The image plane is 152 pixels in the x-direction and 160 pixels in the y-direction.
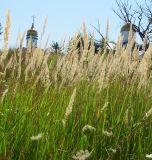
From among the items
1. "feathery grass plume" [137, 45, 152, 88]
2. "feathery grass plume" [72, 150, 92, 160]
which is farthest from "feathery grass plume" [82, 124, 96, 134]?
"feathery grass plume" [137, 45, 152, 88]

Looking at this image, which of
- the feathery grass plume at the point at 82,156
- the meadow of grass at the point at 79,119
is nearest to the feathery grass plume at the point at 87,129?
the meadow of grass at the point at 79,119

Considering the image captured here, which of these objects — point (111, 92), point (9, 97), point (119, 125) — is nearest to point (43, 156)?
point (119, 125)

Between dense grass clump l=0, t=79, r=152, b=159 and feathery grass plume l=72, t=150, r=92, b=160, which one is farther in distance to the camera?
dense grass clump l=0, t=79, r=152, b=159

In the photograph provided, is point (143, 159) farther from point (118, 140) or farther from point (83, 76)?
point (83, 76)

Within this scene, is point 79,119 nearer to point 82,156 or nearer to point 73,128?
point 73,128

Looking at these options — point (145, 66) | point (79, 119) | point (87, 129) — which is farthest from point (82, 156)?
point (145, 66)

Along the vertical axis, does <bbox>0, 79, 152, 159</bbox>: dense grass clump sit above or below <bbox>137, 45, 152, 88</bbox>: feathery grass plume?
below

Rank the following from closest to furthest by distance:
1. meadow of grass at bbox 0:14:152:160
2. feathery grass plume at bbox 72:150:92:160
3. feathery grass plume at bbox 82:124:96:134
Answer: feathery grass plume at bbox 72:150:92:160
meadow of grass at bbox 0:14:152:160
feathery grass plume at bbox 82:124:96:134

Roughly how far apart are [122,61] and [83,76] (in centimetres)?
37

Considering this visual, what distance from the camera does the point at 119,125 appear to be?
2.38 m

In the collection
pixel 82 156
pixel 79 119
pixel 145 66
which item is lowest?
pixel 82 156

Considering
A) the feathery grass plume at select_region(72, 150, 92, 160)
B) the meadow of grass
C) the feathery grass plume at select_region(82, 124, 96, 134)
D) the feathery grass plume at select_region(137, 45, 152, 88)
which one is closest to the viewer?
the feathery grass plume at select_region(72, 150, 92, 160)

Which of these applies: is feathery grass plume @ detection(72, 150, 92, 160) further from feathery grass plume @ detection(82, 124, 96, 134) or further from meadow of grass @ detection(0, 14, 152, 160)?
feathery grass plume @ detection(82, 124, 96, 134)

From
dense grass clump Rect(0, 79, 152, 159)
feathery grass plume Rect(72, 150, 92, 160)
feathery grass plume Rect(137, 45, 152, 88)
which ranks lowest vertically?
feathery grass plume Rect(72, 150, 92, 160)
